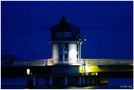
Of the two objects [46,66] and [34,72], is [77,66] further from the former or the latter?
[34,72]

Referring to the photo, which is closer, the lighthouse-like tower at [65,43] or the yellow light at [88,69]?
the lighthouse-like tower at [65,43]

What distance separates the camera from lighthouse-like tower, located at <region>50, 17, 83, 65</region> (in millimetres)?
34094

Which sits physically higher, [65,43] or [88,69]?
[65,43]

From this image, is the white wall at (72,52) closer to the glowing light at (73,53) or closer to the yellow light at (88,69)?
the glowing light at (73,53)

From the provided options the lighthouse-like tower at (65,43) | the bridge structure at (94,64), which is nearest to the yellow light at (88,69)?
the bridge structure at (94,64)

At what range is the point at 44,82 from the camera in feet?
116

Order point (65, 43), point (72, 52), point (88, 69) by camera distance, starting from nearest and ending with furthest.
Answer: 1. point (65, 43)
2. point (72, 52)
3. point (88, 69)

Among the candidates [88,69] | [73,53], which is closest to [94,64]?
[88,69]

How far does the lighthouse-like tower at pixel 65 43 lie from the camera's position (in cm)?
3409

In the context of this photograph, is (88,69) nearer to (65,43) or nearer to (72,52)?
(72,52)

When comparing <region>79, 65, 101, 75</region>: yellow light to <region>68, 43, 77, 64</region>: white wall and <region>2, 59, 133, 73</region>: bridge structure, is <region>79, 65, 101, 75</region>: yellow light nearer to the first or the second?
<region>2, 59, 133, 73</region>: bridge structure

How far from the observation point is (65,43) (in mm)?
34125

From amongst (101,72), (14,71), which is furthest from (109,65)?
(14,71)

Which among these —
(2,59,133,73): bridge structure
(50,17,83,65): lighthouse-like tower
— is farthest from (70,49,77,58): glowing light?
(2,59,133,73): bridge structure
